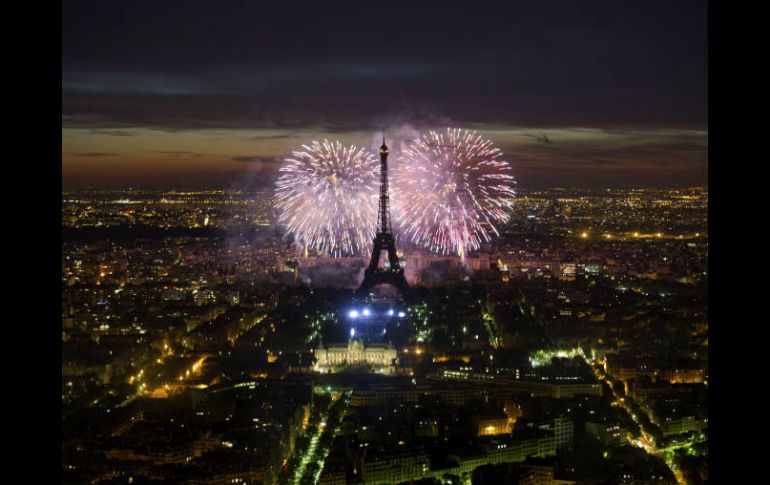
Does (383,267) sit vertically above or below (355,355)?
above

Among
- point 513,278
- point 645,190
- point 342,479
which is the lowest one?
point 342,479

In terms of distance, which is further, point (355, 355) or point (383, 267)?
point (383, 267)

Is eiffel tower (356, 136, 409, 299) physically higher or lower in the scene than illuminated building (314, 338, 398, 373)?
higher

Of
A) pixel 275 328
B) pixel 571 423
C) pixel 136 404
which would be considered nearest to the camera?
pixel 571 423

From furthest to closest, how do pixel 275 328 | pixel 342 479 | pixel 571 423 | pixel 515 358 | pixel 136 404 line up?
pixel 275 328 → pixel 515 358 → pixel 136 404 → pixel 571 423 → pixel 342 479

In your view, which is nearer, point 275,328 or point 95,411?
point 95,411

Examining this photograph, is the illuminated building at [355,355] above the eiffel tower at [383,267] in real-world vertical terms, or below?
below

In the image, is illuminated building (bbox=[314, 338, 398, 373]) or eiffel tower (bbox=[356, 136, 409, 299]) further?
eiffel tower (bbox=[356, 136, 409, 299])

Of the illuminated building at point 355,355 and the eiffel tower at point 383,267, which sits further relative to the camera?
the eiffel tower at point 383,267
